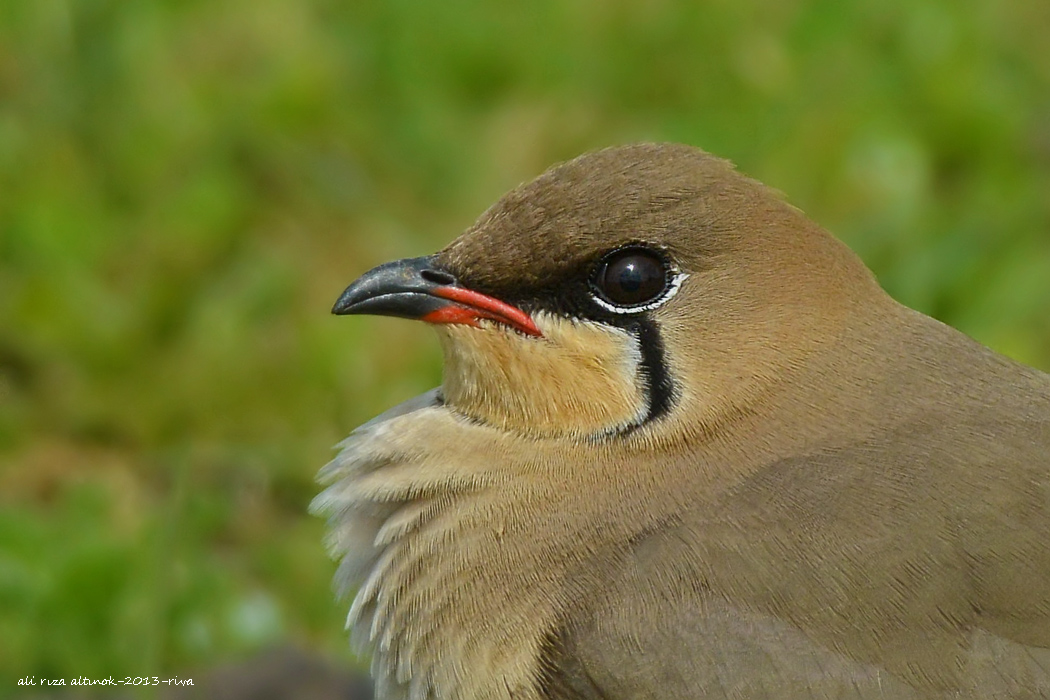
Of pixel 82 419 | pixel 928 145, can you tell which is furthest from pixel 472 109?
pixel 82 419

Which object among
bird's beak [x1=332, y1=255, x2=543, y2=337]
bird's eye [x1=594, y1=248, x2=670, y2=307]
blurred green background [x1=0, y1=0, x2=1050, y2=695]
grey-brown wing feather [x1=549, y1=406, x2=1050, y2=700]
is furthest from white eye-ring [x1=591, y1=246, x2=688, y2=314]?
blurred green background [x1=0, y1=0, x2=1050, y2=695]

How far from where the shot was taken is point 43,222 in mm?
5949

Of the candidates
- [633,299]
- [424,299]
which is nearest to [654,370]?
[633,299]

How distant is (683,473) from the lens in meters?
3.36

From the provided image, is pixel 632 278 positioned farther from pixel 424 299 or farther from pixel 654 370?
pixel 424 299

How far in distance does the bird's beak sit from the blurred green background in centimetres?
65

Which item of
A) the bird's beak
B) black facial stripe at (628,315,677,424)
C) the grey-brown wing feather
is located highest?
the bird's beak

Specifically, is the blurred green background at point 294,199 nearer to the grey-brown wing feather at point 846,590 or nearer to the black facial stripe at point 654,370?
the black facial stripe at point 654,370

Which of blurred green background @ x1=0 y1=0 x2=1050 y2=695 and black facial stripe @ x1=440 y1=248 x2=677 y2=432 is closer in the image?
black facial stripe @ x1=440 y1=248 x2=677 y2=432

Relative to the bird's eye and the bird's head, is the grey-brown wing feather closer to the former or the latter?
the bird's head

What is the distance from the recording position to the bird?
121 inches

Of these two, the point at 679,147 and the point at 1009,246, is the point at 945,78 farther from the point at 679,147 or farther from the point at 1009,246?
the point at 679,147

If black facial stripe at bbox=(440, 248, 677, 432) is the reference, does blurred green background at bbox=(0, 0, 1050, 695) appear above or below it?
above

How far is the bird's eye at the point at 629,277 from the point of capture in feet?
11.4
